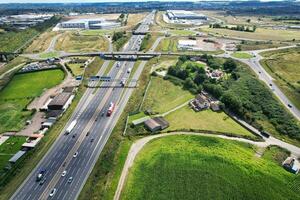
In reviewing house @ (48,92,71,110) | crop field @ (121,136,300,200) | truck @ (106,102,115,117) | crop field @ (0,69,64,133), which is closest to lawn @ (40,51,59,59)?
crop field @ (0,69,64,133)

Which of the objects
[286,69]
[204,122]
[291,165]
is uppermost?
[286,69]

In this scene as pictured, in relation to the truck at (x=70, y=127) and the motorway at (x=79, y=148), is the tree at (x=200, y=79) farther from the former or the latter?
the truck at (x=70, y=127)

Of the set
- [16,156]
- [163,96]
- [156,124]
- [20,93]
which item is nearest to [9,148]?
[16,156]

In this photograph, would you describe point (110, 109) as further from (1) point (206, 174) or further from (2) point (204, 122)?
(1) point (206, 174)

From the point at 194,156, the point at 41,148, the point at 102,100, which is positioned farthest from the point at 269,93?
the point at 41,148

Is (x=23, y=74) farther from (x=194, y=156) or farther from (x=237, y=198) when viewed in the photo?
(x=237, y=198)

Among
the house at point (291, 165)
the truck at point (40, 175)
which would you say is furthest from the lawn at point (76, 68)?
the house at point (291, 165)
